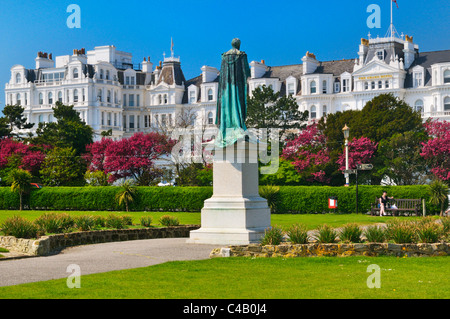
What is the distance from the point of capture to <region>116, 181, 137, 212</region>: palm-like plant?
47.3 m

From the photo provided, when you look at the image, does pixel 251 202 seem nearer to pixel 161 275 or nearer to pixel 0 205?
pixel 161 275

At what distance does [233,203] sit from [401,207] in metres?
23.4

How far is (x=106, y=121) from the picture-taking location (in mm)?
109062

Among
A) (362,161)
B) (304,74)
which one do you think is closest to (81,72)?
(304,74)

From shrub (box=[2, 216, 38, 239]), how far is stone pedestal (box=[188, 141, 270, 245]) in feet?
15.4

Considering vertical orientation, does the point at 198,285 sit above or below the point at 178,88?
below

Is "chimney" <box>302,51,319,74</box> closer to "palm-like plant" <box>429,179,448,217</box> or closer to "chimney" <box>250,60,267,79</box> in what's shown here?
"chimney" <box>250,60,267,79</box>

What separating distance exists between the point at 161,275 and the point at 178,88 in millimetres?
96212

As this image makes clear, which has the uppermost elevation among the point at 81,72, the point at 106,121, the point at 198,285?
the point at 81,72

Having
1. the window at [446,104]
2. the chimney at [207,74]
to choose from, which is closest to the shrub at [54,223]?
the window at [446,104]

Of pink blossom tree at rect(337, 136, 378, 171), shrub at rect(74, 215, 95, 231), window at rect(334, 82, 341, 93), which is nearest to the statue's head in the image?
shrub at rect(74, 215, 95, 231)

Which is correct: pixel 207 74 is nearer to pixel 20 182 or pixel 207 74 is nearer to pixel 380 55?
pixel 380 55

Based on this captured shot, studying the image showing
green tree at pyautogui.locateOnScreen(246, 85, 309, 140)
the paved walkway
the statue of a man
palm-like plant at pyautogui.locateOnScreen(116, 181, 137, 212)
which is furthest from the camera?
green tree at pyautogui.locateOnScreen(246, 85, 309, 140)

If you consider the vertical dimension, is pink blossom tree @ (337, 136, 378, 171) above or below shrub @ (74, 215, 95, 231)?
above
